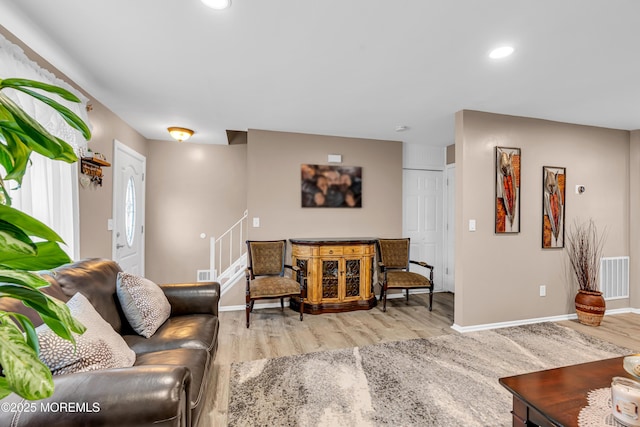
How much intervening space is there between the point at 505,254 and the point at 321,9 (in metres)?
3.14

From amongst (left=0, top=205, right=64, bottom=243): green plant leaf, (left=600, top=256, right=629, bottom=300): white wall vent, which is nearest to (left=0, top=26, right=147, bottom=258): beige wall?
(left=0, top=205, right=64, bottom=243): green plant leaf

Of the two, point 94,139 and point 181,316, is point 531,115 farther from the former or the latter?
point 94,139

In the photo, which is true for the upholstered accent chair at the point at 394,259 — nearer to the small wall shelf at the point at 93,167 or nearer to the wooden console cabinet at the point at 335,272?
the wooden console cabinet at the point at 335,272

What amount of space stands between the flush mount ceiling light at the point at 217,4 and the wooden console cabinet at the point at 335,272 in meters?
2.59

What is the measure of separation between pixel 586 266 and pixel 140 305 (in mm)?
4583

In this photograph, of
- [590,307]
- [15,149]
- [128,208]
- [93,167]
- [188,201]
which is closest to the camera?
[15,149]

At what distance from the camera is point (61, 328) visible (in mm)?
569

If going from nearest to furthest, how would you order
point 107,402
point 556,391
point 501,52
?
point 107,402
point 556,391
point 501,52

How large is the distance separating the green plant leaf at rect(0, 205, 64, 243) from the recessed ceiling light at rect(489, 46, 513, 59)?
2.54 m

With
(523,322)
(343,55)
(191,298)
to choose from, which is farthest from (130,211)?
(523,322)

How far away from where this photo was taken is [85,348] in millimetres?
1202

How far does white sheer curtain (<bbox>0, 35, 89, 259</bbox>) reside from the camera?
175 centimetres

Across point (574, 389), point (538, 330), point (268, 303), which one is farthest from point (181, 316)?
point (538, 330)

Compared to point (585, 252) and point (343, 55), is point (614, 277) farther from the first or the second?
point (343, 55)
